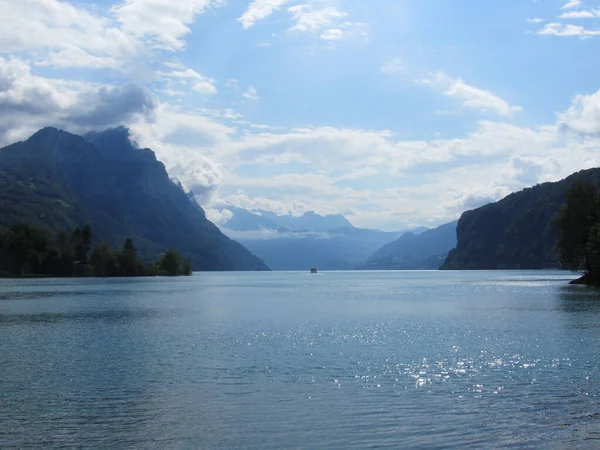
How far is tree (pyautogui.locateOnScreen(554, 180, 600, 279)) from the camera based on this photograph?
13788 centimetres

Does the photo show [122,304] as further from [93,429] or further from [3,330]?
[93,429]

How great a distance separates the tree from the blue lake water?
239 feet

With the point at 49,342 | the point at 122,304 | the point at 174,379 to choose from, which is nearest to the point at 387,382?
the point at 174,379

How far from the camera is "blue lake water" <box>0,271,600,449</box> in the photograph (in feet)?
88.5

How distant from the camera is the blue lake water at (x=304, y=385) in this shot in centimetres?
2698

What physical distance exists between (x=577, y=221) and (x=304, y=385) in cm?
12126

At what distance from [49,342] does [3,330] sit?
1441 centimetres

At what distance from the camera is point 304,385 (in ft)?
123

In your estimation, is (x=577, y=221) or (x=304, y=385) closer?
(x=304, y=385)

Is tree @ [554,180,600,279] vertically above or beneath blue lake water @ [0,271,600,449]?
above

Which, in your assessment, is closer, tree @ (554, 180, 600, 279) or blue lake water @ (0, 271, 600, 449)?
blue lake water @ (0, 271, 600, 449)

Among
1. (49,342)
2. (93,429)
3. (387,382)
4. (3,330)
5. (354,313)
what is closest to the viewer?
(93,429)

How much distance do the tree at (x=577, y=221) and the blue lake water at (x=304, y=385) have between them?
72.8m

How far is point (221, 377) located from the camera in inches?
1592
